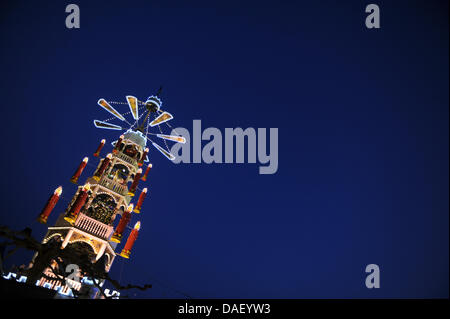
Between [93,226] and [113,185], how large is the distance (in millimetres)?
4646

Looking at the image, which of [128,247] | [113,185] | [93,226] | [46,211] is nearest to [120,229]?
Result: [128,247]

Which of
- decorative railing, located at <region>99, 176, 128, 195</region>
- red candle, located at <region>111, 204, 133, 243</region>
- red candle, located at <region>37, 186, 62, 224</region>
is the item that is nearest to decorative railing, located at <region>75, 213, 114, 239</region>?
red candle, located at <region>111, 204, 133, 243</region>

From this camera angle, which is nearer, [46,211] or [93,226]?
[46,211]

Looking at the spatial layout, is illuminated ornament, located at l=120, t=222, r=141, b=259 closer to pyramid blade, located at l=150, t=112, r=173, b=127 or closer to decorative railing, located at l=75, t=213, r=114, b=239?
decorative railing, located at l=75, t=213, r=114, b=239

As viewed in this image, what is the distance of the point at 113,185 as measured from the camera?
1075 inches

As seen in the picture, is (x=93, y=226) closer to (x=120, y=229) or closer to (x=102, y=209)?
(x=102, y=209)

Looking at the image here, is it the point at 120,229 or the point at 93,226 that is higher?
the point at 93,226

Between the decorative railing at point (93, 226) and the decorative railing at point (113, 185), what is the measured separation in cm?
363

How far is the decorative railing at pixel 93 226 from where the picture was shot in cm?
2356

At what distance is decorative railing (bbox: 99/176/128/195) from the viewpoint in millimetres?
26859

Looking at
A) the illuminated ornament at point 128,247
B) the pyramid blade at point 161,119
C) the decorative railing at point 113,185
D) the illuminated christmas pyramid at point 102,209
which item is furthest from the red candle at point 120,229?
the pyramid blade at point 161,119

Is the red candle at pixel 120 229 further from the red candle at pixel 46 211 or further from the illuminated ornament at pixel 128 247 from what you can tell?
the red candle at pixel 46 211
